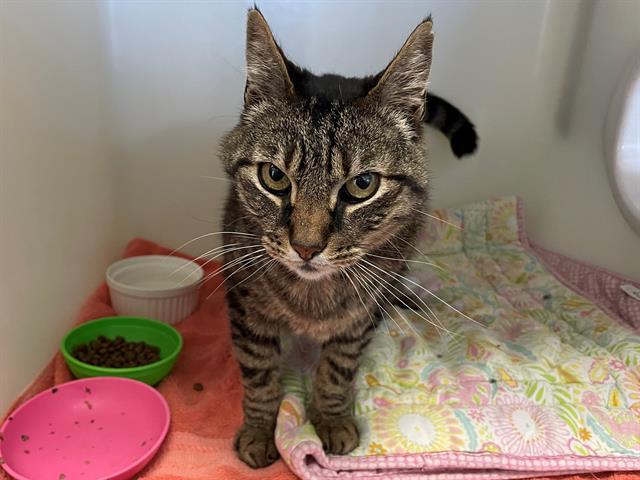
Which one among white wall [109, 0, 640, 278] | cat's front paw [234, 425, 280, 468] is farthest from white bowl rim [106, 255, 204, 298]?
cat's front paw [234, 425, 280, 468]

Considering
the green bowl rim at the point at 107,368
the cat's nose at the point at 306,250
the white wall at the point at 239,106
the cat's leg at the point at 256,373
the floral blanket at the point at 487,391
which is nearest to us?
the cat's nose at the point at 306,250

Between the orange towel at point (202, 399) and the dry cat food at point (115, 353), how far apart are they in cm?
7

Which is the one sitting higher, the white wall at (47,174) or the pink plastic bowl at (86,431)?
the white wall at (47,174)

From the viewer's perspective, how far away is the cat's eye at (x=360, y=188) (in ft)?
3.79

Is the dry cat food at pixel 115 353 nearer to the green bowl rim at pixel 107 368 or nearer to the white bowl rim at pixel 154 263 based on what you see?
the green bowl rim at pixel 107 368

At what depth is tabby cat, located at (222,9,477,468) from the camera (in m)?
1.14

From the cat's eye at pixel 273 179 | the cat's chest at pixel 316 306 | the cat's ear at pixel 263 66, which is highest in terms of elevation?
the cat's ear at pixel 263 66

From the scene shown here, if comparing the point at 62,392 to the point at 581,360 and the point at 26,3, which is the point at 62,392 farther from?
the point at 581,360

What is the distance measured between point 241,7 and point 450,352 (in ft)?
4.34

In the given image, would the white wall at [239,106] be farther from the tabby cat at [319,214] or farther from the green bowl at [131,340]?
the tabby cat at [319,214]

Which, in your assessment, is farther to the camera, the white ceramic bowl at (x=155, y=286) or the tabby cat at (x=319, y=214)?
the white ceramic bowl at (x=155, y=286)

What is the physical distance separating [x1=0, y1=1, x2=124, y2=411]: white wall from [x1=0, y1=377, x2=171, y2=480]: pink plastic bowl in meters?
0.11

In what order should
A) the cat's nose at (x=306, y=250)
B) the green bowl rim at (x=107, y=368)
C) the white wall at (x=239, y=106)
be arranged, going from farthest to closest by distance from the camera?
1. the white wall at (x=239, y=106)
2. the green bowl rim at (x=107, y=368)
3. the cat's nose at (x=306, y=250)

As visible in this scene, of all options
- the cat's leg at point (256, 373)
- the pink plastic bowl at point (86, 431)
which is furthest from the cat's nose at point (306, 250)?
the pink plastic bowl at point (86, 431)
